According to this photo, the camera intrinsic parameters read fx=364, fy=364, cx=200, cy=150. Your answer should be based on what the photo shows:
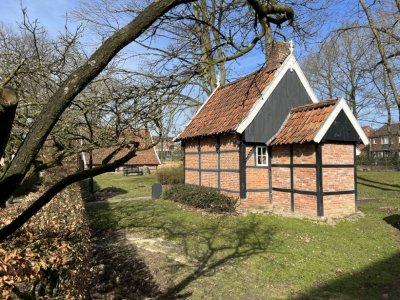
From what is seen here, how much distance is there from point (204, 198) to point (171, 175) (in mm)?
10653

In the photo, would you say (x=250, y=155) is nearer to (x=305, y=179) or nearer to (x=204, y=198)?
(x=305, y=179)

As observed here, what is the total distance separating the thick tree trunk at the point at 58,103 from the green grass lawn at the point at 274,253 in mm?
4889

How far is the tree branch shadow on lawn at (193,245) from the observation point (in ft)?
22.6

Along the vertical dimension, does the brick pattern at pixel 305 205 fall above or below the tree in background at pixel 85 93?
below

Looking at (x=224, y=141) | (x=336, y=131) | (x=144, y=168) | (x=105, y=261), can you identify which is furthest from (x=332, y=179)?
(x=144, y=168)

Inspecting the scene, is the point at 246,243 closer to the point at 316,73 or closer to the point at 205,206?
the point at 205,206

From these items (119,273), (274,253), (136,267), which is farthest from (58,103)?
(274,253)

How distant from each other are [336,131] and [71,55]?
970 cm

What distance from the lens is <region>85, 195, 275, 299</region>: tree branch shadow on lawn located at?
6.88m

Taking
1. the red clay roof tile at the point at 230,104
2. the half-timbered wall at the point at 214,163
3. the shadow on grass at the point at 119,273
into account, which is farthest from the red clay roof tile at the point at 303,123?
the shadow on grass at the point at 119,273

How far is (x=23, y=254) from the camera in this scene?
3.27m

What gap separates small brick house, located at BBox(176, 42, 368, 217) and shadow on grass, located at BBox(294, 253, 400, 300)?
4.62 metres

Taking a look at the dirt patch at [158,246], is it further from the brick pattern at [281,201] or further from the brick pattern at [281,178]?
the brick pattern at [281,178]

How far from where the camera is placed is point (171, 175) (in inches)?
979
